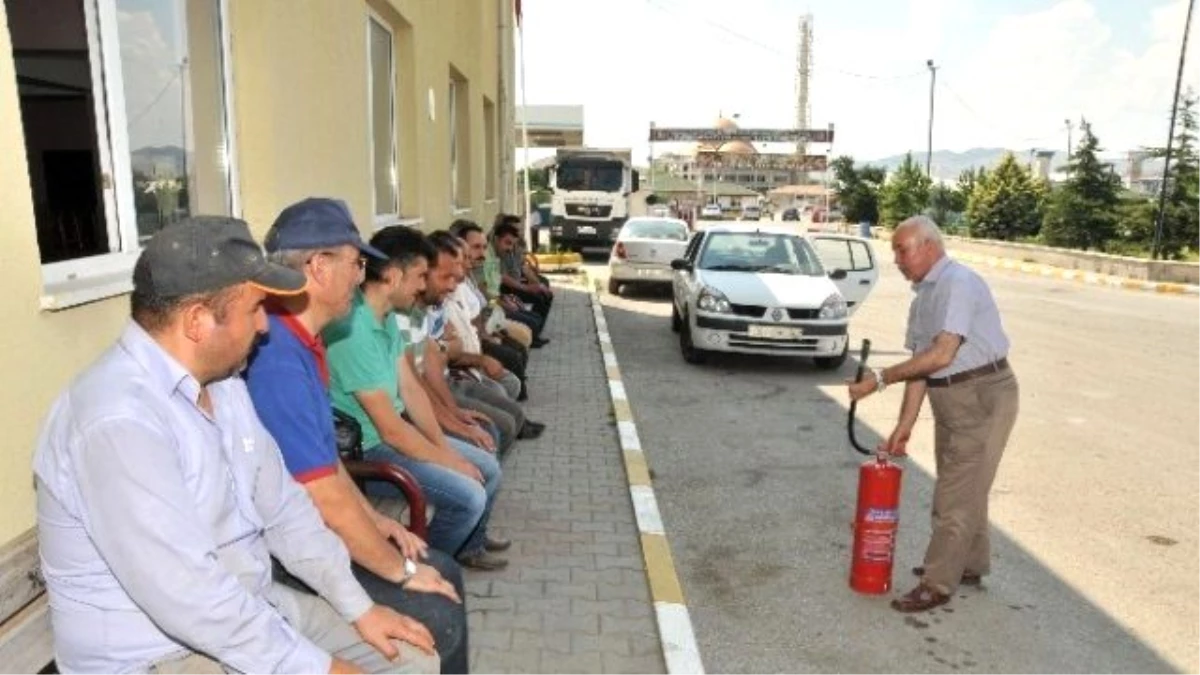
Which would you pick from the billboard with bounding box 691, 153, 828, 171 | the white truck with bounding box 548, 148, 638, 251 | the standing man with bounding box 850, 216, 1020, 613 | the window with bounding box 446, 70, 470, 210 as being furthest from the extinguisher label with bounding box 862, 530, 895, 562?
the billboard with bounding box 691, 153, 828, 171

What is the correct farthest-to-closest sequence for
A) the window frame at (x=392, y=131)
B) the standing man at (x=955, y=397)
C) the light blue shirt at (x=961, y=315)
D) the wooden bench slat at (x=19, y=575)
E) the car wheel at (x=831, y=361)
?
the car wheel at (x=831, y=361)
the window frame at (x=392, y=131)
the standing man at (x=955, y=397)
the light blue shirt at (x=961, y=315)
the wooden bench slat at (x=19, y=575)

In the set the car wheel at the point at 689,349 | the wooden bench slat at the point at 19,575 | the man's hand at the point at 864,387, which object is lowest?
the car wheel at the point at 689,349

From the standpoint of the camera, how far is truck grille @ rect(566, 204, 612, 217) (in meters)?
23.3

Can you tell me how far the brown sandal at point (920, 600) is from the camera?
12.8 feet

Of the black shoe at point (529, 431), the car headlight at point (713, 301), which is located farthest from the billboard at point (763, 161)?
the black shoe at point (529, 431)

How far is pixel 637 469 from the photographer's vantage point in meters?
5.67

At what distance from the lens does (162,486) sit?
5.49 ft

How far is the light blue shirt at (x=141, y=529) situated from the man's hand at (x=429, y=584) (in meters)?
0.72

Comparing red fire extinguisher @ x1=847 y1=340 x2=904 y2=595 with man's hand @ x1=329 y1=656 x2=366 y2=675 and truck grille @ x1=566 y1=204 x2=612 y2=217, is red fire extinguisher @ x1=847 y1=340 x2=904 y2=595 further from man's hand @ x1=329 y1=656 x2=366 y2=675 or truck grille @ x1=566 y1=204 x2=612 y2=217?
truck grille @ x1=566 y1=204 x2=612 y2=217

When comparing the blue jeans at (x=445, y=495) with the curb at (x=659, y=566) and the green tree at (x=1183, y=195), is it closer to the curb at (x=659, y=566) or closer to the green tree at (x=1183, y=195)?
the curb at (x=659, y=566)

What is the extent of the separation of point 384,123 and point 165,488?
18.4 feet

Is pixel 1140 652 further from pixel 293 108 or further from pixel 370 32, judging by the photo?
pixel 370 32

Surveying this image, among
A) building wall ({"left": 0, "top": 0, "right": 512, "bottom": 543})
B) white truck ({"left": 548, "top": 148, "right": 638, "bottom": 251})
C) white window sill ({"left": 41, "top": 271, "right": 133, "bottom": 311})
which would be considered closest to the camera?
building wall ({"left": 0, "top": 0, "right": 512, "bottom": 543})

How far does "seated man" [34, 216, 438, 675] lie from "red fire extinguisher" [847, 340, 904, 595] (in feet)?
9.15
